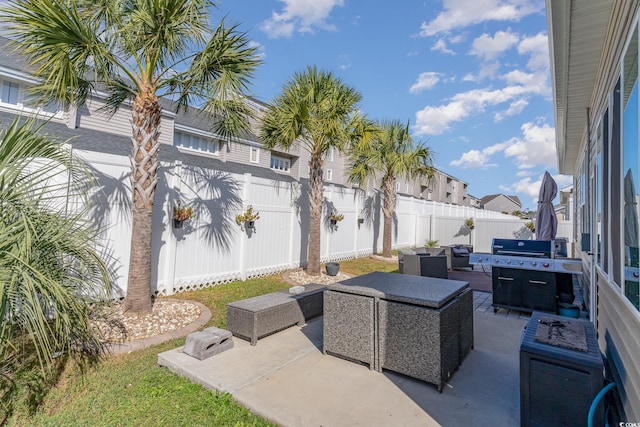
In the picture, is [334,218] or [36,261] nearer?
[36,261]

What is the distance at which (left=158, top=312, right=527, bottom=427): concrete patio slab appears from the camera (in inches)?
102

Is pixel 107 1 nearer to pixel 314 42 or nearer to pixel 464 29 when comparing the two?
pixel 314 42

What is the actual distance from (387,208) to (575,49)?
31.8ft

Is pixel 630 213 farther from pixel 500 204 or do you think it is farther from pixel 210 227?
pixel 500 204

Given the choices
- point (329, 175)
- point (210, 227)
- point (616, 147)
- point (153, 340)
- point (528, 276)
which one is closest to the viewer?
point (616, 147)

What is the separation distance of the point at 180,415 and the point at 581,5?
511cm

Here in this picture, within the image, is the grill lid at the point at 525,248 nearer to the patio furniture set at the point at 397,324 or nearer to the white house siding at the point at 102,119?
the patio furniture set at the point at 397,324

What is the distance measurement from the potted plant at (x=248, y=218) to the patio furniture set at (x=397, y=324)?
3.68m

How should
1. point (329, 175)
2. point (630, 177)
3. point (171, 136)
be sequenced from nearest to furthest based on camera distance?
point (630, 177), point (171, 136), point (329, 175)

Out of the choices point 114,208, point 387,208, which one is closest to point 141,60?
point 114,208

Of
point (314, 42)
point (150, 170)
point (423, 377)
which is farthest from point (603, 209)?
point (314, 42)

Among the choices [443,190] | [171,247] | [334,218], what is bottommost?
[171,247]

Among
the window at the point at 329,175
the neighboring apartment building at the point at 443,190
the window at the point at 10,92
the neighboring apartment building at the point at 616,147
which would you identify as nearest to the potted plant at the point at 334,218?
the neighboring apartment building at the point at 616,147

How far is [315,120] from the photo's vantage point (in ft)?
25.7
